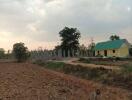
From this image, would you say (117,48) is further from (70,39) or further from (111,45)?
(70,39)

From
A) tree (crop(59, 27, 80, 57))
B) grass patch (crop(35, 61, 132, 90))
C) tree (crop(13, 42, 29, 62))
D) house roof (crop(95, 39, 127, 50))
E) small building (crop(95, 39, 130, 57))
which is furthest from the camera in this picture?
tree (crop(59, 27, 80, 57))

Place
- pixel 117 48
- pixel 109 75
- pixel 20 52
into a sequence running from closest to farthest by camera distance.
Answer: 1. pixel 109 75
2. pixel 117 48
3. pixel 20 52

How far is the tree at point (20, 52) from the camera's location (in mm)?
67762

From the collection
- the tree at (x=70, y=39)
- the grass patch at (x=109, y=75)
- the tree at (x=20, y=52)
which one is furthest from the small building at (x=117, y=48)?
the grass patch at (x=109, y=75)

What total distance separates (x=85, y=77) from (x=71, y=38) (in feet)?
163

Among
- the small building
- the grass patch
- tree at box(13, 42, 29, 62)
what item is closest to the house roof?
the small building

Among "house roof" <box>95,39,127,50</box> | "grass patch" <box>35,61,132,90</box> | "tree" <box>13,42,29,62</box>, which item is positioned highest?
"house roof" <box>95,39,127,50</box>

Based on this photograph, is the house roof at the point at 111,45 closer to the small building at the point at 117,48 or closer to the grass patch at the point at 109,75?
the small building at the point at 117,48

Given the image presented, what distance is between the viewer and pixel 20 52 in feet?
222

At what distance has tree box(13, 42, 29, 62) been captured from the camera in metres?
67.8

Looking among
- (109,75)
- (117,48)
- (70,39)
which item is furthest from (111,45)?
(109,75)

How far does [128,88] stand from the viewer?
2092 cm

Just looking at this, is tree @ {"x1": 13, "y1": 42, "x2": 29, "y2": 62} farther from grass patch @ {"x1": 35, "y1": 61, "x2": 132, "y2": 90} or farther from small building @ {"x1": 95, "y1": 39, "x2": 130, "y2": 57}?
grass patch @ {"x1": 35, "y1": 61, "x2": 132, "y2": 90}

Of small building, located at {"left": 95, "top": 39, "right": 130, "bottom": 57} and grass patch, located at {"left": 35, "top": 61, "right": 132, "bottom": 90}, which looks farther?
small building, located at {"left": 95, "top": 39, "right": 130, "bottom": 57}
